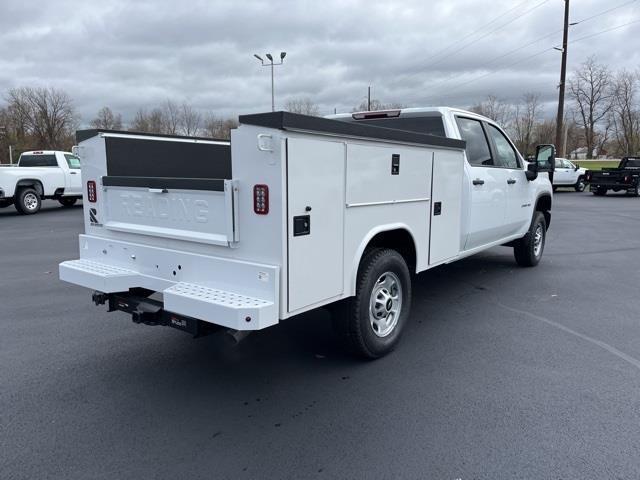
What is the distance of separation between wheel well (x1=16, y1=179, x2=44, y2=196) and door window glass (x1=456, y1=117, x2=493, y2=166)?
1491 centimetres

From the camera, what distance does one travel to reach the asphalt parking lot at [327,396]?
9.32 feet

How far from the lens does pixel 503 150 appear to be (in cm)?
659

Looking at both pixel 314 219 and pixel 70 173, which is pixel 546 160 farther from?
pixel 70 173

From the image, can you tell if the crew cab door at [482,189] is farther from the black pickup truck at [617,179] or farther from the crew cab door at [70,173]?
the black pickup truck at [617,179]

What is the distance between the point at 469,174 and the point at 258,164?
3.02m

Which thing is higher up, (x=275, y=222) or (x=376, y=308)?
(x=275, y=222)

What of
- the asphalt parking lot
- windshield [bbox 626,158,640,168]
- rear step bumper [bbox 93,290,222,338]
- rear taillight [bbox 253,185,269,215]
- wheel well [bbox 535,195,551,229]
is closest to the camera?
the asphalt parking lot

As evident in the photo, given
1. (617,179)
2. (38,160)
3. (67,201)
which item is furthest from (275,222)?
(617,179)

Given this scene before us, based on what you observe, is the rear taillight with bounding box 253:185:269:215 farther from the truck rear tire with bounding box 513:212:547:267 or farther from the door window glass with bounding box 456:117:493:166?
the truck rear tire with bounding box 513:212:547:267

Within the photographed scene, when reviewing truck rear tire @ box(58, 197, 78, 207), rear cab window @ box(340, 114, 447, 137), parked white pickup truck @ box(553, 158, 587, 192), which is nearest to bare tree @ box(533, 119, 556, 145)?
→ parked white pickup truck @ box(553, 158, 587, 192)

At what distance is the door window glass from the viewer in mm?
5637

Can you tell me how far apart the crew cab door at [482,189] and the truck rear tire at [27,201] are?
49.3 ft

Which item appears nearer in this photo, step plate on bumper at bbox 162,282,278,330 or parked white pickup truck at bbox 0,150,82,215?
step plate on bumper at bbox 162,282,278,330

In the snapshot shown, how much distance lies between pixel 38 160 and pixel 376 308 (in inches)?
652
